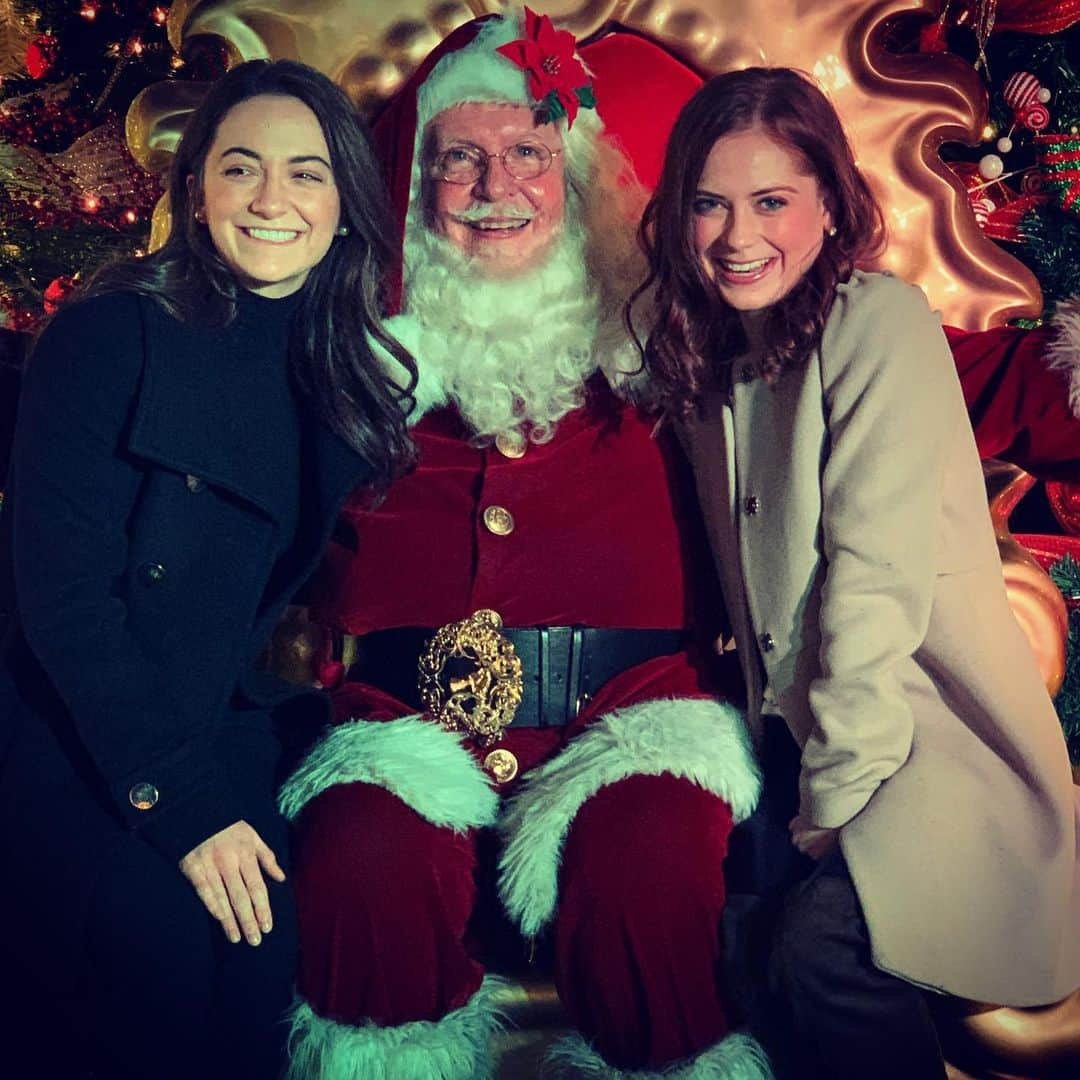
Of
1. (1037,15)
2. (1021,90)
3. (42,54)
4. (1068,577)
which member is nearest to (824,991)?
(1068,577)

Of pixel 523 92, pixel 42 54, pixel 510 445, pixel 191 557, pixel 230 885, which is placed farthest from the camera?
pixel 42 54

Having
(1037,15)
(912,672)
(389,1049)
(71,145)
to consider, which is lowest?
(389,1049)

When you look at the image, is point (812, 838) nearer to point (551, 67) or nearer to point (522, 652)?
point (522, 652)

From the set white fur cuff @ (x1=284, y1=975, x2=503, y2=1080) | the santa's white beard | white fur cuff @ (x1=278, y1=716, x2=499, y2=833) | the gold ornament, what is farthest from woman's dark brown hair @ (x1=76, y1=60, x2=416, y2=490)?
white fur cuff @ (x1=284, y1=975, x2=503, y2=1080)

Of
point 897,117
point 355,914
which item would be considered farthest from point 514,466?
point 897,117

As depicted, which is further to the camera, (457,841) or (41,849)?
(457,841)

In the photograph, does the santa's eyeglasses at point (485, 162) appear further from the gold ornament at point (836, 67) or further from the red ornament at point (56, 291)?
the red ornament at point (56, 291)

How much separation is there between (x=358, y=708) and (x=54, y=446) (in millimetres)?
708

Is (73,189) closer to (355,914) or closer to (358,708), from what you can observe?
(358,708)

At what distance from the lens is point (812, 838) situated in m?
1.92

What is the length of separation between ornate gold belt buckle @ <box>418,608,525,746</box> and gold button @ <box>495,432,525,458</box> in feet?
1.00

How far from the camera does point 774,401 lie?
2043 millimetres

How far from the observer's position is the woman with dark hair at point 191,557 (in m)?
1.81

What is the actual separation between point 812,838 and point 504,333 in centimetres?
110
